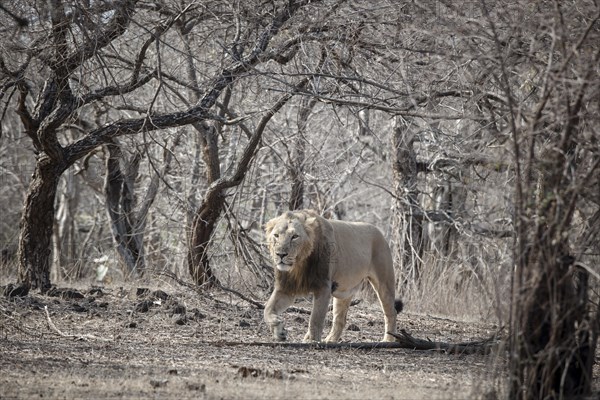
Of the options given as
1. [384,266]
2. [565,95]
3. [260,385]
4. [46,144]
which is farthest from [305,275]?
[565,95]

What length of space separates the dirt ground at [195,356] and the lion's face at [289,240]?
812 millimetres

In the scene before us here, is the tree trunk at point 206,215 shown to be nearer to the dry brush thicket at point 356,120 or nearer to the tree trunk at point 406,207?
the dry brush thicket at point 356,120

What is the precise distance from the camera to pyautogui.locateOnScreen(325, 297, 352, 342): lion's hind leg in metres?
10.1

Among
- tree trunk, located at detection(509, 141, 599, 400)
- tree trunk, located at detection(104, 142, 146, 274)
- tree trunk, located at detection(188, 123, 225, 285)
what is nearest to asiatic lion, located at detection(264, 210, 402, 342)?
tree trunk, located at detection(188, 123, 225, 285)

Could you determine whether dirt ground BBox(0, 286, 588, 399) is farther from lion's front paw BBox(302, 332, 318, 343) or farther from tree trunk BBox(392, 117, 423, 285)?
tree trunk BBox(392, 117, 423, 285)

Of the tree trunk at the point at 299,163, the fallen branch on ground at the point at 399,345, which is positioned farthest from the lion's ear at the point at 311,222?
the tree trunk at the point at 299,163

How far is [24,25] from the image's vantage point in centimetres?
927

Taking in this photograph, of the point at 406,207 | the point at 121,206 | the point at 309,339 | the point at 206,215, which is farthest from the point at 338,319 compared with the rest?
the point at 121,206

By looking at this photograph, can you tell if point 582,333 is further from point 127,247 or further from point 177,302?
point 127,247

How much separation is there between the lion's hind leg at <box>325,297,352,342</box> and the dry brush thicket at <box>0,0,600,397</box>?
163 centimetres

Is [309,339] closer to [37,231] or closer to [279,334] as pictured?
[279,334]

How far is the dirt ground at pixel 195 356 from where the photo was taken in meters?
6.57

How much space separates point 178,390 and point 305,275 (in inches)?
127

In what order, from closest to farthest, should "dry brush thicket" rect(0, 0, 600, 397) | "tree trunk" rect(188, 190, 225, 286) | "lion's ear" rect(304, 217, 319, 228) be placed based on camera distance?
1. "dry brush thicket" rect(0, 0, 600, 397)
2. "lion's ear" rect(304, 217, 319, 228)
3. "tree trunk" rect(188, 190, 225, 286)
